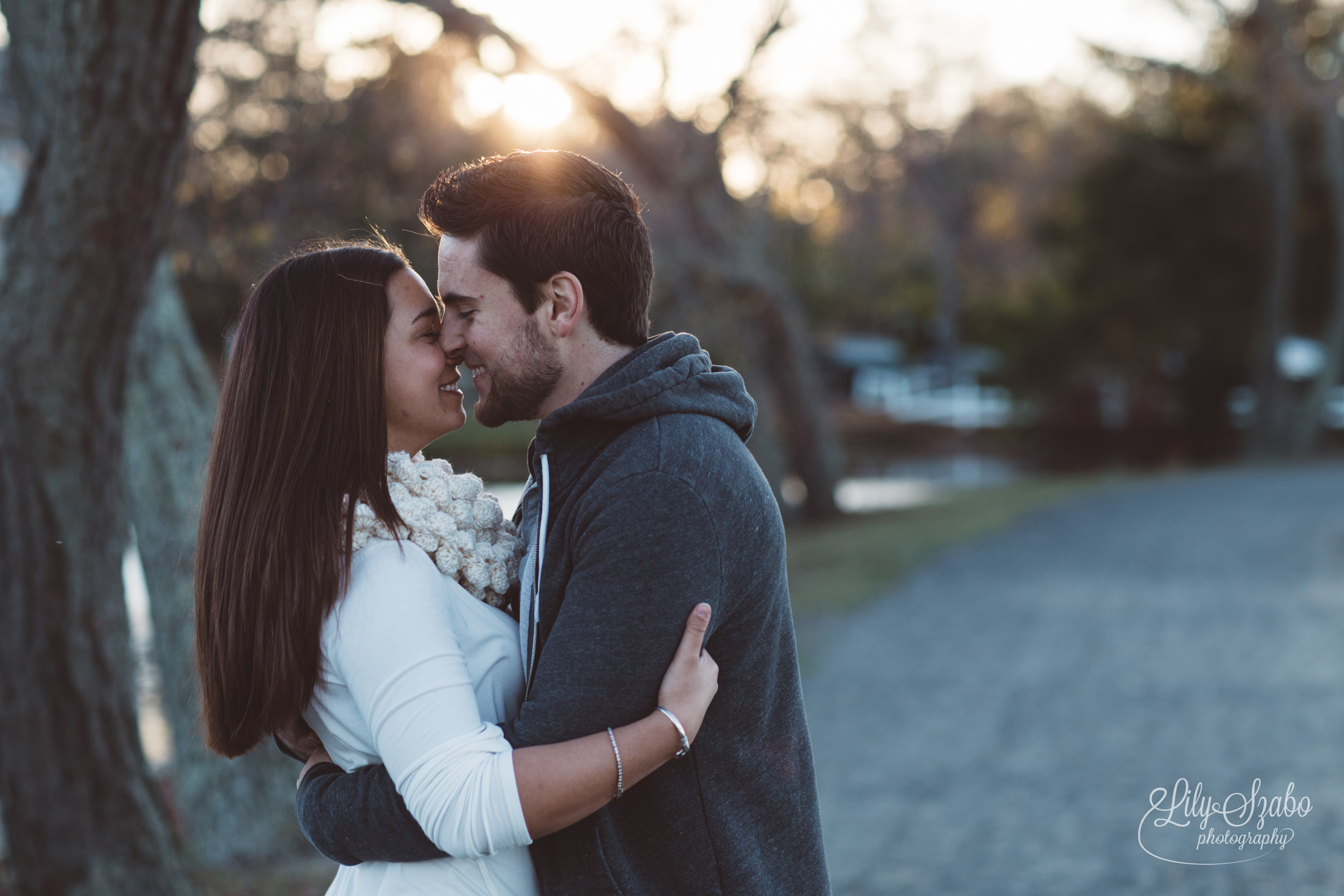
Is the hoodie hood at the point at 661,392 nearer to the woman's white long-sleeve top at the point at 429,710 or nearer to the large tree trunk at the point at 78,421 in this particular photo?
the woman's white long-sleeve top at the point at 429,710

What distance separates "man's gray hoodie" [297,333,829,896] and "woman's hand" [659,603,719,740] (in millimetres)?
→ 15

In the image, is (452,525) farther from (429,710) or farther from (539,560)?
(429,710)

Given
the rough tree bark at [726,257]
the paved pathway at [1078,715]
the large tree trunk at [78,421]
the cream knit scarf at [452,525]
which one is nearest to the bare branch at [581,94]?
the rough tree bark at [726,257]

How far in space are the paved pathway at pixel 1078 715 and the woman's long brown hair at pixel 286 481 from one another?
393 centimetres

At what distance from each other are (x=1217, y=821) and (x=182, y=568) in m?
4.80

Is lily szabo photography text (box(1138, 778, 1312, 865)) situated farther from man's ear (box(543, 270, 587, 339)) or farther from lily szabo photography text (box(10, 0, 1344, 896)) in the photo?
man's ear (box(543, 270, 587, 339))

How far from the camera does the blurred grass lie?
11.8 m

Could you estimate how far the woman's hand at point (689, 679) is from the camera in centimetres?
169

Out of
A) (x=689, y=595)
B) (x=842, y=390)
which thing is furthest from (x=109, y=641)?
(x=842, y=390)

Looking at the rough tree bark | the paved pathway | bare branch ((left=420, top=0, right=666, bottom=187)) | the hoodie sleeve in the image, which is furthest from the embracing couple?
the rough tree bark

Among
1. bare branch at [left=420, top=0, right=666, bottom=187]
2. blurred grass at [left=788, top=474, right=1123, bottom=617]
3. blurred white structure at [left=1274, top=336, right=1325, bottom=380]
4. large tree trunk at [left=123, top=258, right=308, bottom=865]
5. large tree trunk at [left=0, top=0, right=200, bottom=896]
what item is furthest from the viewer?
blurred white structure at [left=1274, top=336, right=1325, bottom=380]

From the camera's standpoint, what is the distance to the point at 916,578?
12.5 m

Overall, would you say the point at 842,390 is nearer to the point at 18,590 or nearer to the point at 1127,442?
the point at 1127,442

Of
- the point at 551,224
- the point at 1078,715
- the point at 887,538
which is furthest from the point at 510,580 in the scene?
the point at 887,538
